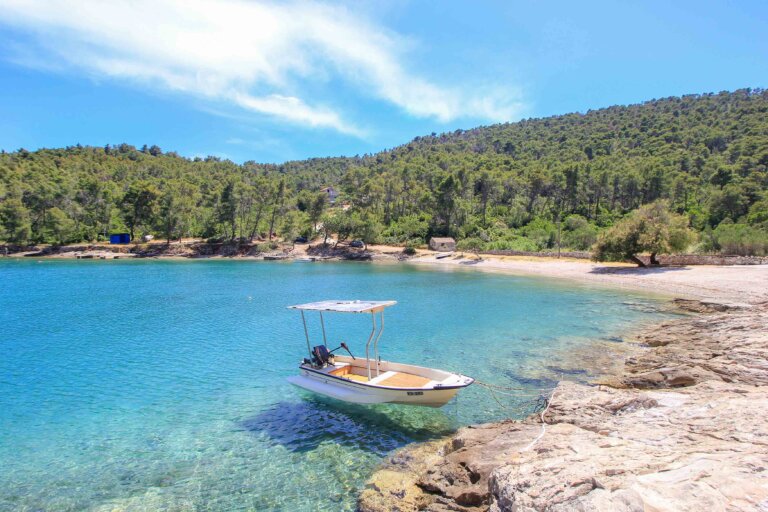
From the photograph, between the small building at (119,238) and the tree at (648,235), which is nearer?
the tree at (648,235)

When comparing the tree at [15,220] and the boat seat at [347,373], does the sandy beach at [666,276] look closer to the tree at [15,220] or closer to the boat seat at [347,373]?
the boat seat at [347,373]

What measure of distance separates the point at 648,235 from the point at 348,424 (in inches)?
2036

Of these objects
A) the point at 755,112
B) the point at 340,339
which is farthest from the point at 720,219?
the point at 755,112

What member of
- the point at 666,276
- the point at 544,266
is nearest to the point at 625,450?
the point at 666,276

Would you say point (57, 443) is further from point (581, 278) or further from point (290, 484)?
point (581, 278)

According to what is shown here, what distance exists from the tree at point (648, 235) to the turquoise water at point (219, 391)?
16.6 metres

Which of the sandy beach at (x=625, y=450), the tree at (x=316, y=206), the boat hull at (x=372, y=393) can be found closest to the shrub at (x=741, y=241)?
the sandy beach at (x=625, y=450)

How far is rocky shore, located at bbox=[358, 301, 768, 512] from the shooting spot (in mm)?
6410

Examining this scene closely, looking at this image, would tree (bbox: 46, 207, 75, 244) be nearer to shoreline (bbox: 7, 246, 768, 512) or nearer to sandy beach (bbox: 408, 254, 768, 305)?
sandy beach (bbox: 408, 254, 768, 305)

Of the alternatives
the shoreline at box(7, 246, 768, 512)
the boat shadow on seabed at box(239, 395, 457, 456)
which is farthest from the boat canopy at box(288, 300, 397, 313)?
the shoreline at box(7, 246, 768, 512)

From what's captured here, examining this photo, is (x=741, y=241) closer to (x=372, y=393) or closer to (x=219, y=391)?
(x=372, y=393)

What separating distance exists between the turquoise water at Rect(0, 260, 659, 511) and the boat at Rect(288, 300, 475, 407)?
774mm

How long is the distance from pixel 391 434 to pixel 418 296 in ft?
98.3

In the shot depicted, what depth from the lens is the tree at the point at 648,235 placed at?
52.4 m
